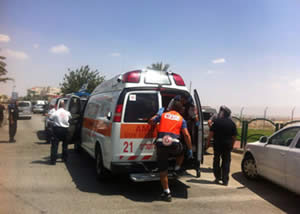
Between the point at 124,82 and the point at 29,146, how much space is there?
291 inches

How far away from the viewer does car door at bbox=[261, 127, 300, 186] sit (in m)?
5.07

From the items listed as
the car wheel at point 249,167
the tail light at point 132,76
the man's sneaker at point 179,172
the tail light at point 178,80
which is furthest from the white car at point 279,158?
the tail light at point 132,76

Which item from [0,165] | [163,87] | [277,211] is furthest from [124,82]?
[0,165]

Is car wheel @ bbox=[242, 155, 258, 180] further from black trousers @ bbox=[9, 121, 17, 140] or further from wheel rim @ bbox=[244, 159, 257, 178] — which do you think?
black trousers @ bbox=[9, 121, 17, 140]

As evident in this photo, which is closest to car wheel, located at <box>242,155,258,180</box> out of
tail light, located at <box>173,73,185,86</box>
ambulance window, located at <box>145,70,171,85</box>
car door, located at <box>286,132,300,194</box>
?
Result: car door, located at <box>286,132,300,194</box>

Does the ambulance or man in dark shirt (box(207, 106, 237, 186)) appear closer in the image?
the ambulance

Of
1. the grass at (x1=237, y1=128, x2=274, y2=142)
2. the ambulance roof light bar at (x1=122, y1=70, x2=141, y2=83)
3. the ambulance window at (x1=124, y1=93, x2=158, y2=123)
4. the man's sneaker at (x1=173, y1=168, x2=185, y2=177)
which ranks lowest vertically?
the grass at (x1=237, y1=128, x2=274, y2=142)

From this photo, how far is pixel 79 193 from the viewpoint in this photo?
16.9ft

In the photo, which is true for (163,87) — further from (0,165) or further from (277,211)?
(0,165)

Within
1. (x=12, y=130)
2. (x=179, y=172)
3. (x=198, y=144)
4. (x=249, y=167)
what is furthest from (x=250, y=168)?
(x=12, y=130)

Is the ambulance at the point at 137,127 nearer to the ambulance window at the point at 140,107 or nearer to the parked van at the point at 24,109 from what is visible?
the ambulance window at the point at 140,107

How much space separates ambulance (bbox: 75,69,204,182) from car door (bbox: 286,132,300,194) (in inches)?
63.5

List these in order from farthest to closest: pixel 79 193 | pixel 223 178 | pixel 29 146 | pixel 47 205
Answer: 1. pixel 29 146
2. pixel 223 178
3. pixel 79 193
4. pixel 47 205

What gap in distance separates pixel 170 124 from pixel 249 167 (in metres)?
3.01
